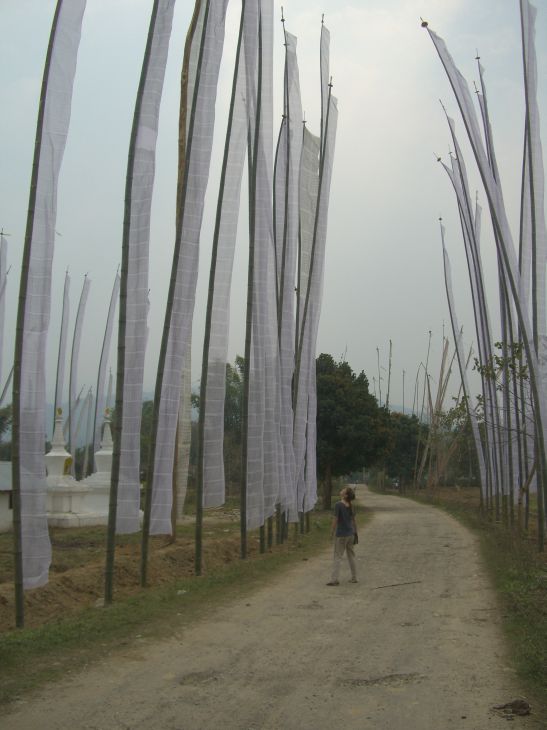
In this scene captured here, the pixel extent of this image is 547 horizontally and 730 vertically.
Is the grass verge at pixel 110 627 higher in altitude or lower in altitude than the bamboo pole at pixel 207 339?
lower

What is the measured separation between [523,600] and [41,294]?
608 centimetres

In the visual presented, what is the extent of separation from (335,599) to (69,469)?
15.0m

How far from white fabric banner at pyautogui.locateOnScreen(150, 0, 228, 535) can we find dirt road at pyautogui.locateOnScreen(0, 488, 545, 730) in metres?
1.87

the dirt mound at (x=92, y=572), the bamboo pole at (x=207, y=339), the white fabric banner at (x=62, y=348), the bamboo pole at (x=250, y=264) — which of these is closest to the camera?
the dirt mound at (x=92, y=572)

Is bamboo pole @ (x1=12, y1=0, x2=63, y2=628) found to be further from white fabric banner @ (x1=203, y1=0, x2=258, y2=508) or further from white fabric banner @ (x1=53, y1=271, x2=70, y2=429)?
white fabric banner @ (x1=53, y1=271, x2=70, y2=429)

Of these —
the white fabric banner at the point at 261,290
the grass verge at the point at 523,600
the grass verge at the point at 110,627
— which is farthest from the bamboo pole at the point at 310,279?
the grass verge at the point at 110,627

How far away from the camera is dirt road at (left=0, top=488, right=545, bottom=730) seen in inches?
184

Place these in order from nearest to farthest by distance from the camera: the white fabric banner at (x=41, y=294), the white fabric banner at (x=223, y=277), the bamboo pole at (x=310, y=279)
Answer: the white fabric banner at (x=41, y=294) < the white fabric banner at (x=223, y=277) < the bamboo pole at (x=310, y=279)

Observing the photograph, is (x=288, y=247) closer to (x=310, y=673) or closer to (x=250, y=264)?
(x=250, y=264)

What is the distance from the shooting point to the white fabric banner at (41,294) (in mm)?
7238

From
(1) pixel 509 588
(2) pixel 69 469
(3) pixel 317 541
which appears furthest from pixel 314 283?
(2) pixel 69 469

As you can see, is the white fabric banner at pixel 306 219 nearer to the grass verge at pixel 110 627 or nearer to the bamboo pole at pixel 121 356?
the grass verge at pixel 110 627

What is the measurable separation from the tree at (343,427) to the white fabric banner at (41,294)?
76.0 feet


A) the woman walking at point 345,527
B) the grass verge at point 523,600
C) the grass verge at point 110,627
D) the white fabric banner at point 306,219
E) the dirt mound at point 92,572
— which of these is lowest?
the dirt mound at point 92,572
